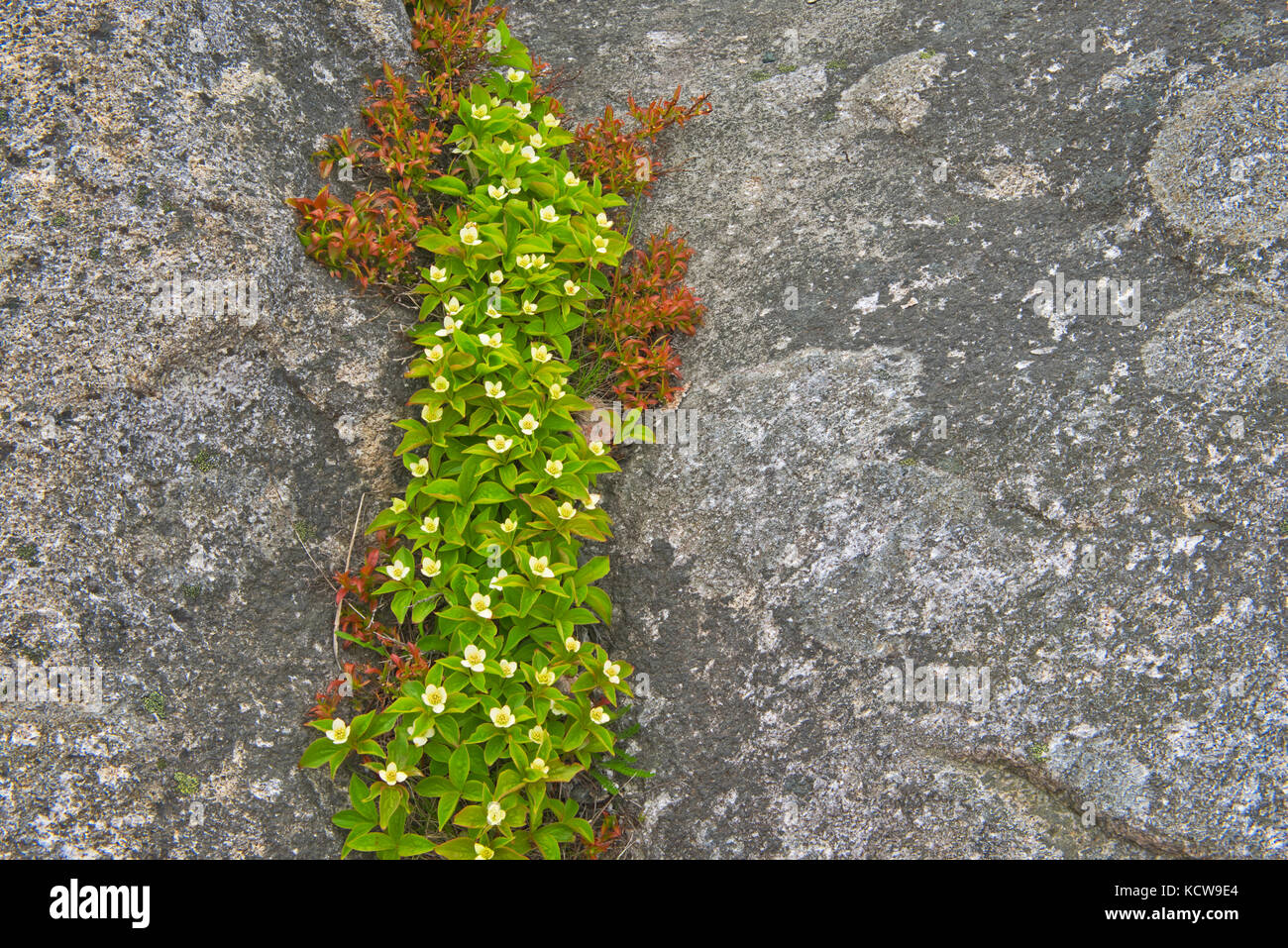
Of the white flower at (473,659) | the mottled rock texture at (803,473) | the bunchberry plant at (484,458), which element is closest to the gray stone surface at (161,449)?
the mottled rock texture at (803,473)

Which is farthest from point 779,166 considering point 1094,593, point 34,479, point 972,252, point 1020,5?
point 34,479

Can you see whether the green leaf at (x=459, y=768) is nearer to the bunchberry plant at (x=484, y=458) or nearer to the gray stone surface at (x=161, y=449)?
the bunchberry plant at (x=484, y=458)

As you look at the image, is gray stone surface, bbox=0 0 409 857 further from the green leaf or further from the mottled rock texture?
the green leaf

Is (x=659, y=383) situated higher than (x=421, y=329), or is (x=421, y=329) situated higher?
(x=421, y=329)

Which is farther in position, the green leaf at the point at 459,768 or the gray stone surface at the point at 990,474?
the green leaf at the point at 459,768

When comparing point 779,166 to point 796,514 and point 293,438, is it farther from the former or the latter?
point 293,438

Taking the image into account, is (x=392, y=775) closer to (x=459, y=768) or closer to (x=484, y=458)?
(x=459, y=768)

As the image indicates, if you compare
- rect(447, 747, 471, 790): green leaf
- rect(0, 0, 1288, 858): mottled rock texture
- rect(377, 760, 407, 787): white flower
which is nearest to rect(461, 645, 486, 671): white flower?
rect(447, 747, 471, 790): green leaf
